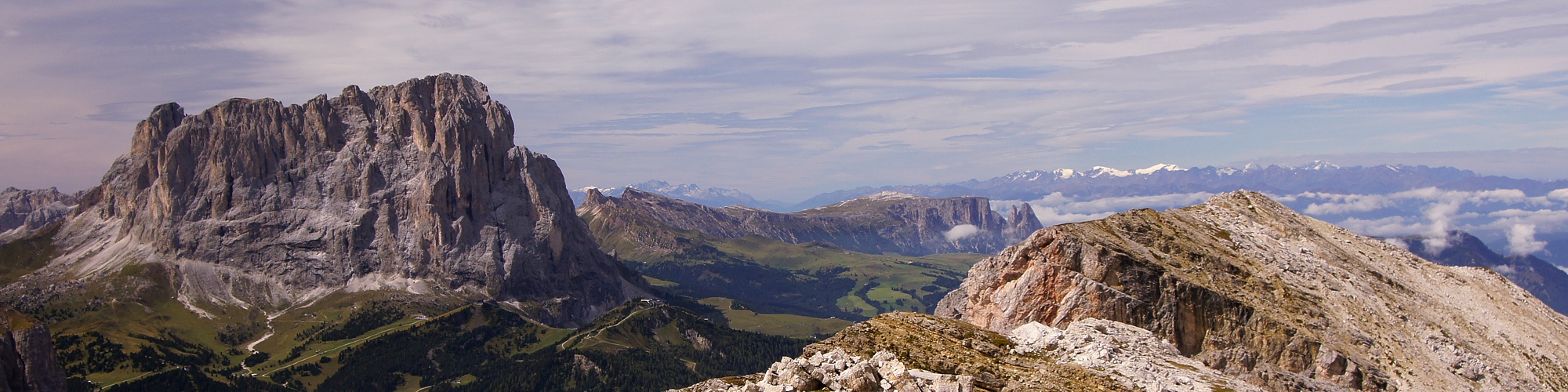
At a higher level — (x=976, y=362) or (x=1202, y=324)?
(x=976, y=362)

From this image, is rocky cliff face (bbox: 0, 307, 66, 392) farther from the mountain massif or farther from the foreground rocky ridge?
the mountain massif

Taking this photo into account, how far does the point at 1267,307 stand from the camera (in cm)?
5119

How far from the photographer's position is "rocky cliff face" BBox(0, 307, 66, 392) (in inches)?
5143

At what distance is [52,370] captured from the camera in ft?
472

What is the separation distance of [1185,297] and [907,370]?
26.5 m

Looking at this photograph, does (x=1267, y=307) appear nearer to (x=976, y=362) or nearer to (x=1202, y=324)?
(x=1202, y=324)

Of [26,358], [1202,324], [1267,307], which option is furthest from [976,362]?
[26,358]

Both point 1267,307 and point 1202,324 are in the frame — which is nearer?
point 1202,324

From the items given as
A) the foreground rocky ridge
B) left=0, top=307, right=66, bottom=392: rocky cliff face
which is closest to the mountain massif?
the foreground rocky ridge

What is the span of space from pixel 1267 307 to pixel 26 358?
564ft

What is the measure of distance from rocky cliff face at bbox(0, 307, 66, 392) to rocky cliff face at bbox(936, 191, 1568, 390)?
148 m

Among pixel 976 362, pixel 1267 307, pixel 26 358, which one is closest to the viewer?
pixel 976 362

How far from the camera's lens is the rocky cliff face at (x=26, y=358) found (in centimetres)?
13062

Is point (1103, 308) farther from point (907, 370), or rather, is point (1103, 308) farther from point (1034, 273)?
point (907, 370)
